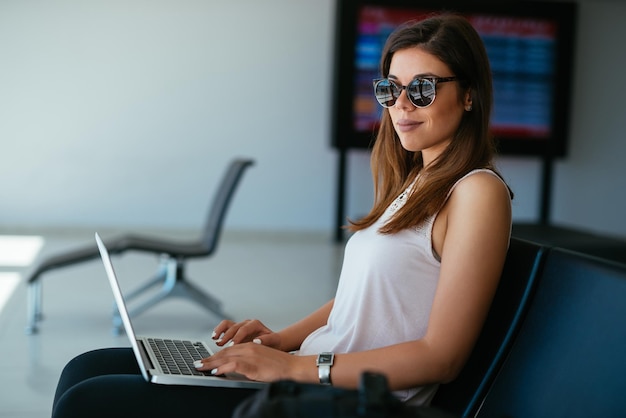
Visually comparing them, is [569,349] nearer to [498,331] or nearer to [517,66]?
[498,331]

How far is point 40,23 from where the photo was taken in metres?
7.30

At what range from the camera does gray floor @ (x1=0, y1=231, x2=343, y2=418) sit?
11.0 feet

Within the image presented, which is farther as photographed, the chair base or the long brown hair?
the chair base

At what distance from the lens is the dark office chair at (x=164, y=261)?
13.5 ft

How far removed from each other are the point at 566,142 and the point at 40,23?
16.4ft

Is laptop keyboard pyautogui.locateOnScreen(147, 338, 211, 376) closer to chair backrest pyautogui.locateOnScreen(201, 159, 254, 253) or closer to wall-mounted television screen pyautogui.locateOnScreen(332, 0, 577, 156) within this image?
chair backrest pyautogui.locateOnScreen(201, 159, 254, 253)

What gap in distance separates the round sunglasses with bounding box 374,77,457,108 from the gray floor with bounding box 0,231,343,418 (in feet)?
6.17

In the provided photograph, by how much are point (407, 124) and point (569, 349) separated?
20.4 inches

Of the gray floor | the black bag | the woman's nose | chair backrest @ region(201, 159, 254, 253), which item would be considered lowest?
the gray floor

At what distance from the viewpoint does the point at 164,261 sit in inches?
178

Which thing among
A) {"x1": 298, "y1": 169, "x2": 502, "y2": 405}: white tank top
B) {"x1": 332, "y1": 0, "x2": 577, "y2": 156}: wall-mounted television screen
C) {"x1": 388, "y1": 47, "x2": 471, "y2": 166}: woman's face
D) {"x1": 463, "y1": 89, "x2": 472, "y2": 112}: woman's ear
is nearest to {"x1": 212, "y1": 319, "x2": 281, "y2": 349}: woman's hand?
{"x1": 298, "y1": 169, "x2": 502, "y2": 405}: white tank top

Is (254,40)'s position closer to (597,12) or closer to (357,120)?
(357,120)

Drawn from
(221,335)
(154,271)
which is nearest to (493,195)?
(221,335)

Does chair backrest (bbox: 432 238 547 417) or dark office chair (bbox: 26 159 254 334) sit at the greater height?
chair backrest (bbox: 432 238 547 417)
